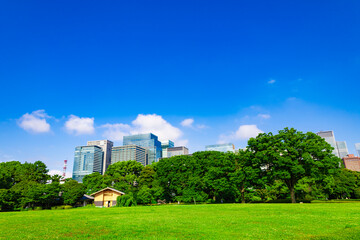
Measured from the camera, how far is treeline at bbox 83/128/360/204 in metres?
36.3

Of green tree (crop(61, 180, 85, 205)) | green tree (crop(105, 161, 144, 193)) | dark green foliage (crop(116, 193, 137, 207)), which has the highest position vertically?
green tree (crop(105, 161, 144, 193))

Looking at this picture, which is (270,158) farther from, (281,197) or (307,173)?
(281,197)

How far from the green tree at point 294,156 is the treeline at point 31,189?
147ft

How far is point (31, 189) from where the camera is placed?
45.2 m

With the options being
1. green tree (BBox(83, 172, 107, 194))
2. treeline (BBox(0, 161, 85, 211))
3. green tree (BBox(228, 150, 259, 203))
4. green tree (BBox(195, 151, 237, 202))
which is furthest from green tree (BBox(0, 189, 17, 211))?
green tree (BBox(228, 150, 259, 203))

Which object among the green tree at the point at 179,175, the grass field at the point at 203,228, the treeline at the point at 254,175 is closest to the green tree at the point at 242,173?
the treeline at the point at 254,175

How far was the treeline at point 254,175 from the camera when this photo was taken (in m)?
36.3

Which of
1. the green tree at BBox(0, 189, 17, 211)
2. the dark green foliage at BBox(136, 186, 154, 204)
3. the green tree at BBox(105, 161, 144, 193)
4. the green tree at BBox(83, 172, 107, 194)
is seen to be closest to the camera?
the green tree at BBox(0, 189, 17, 211)

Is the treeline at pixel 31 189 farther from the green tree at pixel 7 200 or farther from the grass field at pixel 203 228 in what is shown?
the grass field at pixel 203 228

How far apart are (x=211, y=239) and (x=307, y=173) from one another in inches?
1367

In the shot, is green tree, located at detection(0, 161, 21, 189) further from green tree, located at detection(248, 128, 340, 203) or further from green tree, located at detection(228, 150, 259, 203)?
green tree, located at detection(248, 128, 340, 203)

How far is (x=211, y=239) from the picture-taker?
30.5ft

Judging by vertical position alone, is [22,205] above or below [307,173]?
below

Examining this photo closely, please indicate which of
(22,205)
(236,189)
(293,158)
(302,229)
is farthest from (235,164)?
(22,205)
